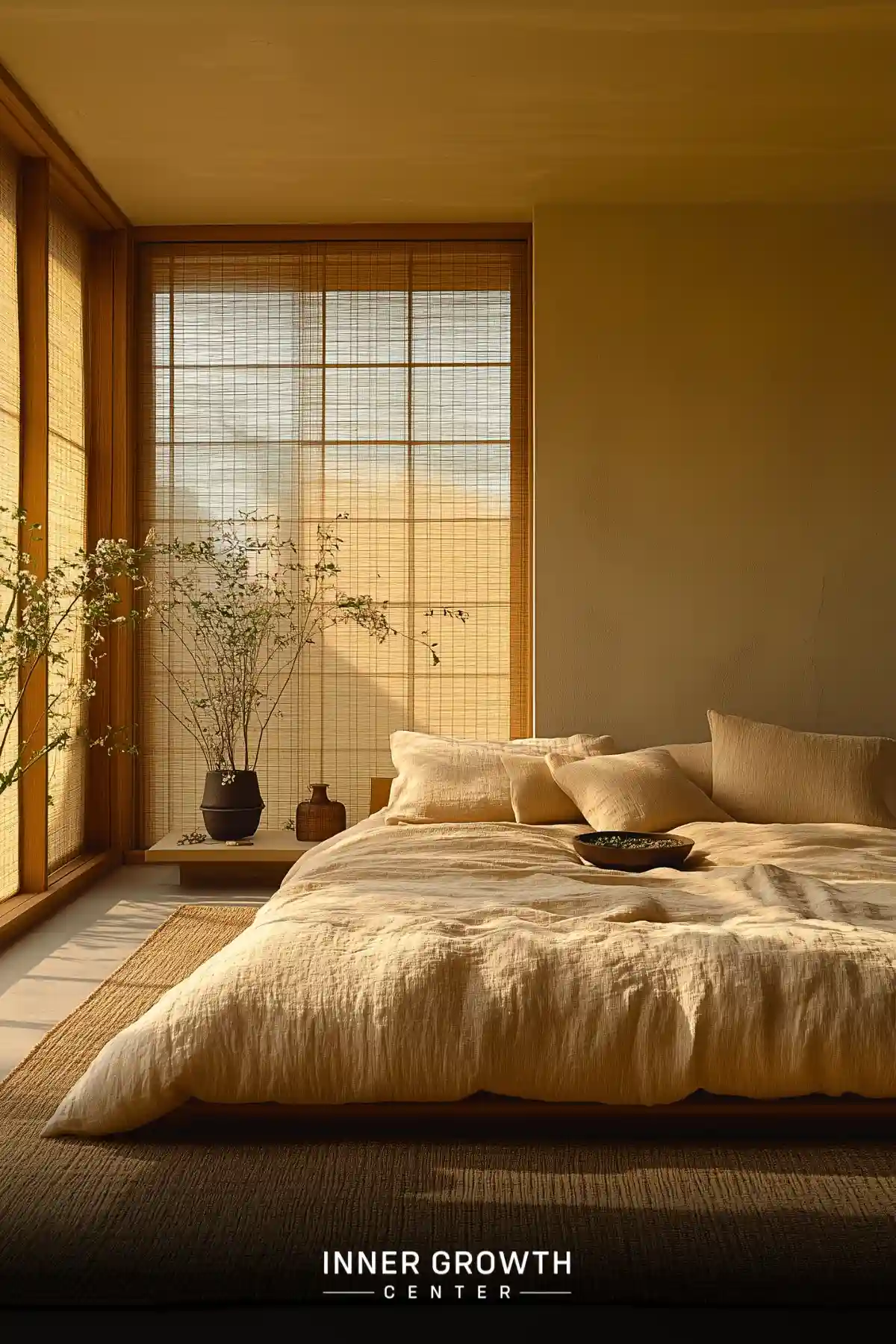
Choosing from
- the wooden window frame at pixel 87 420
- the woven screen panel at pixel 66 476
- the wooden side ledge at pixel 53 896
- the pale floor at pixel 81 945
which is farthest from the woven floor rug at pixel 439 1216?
the woven screen panel at pixel 66 476

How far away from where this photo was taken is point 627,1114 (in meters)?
1.85

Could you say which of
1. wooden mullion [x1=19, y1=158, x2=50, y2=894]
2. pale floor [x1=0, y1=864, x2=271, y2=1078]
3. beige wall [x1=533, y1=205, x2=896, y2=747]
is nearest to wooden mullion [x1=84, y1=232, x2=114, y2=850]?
pale floor [x1=0, y1=864, x2=271, y2=1078]

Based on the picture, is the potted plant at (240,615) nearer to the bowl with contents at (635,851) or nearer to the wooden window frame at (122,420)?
→ the wooden window frame at (122,420)

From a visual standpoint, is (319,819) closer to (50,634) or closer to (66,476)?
(50,634)

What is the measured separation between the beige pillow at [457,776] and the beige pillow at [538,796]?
4cm

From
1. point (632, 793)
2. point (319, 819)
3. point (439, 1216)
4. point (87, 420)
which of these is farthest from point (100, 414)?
point (439, 1216)

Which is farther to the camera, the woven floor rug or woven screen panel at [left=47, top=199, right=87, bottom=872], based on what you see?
woven screen panel at [left=47, top=199, right=87, bottom=872]

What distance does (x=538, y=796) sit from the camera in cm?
392

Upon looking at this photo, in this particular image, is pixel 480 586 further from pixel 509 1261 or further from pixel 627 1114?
pixel 509 1261

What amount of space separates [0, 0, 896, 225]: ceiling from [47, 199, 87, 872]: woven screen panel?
0.37 metres

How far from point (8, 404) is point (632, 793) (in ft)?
8.40

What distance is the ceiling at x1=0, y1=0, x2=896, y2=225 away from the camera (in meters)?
3.45

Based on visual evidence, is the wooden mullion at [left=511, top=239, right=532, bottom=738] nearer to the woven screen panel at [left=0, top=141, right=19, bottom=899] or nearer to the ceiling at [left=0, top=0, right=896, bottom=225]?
the ceiling at [left=0, top=0, right=896, bottom=225]

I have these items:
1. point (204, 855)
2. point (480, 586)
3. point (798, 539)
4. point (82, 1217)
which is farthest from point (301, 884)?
point (798, 539)
